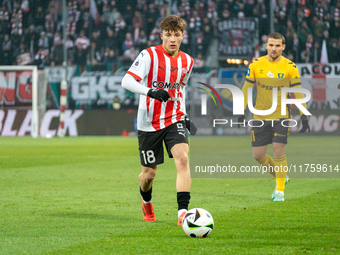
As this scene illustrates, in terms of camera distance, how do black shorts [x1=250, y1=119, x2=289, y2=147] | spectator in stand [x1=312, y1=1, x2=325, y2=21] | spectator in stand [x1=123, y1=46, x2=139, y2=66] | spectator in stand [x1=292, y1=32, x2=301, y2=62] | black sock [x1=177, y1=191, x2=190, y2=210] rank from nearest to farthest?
black sock [x1=177, y1=191, x2=190, y2=210], black shorts [x1=250, y1=119, x2=289, y2=147], spectator in stand [x1=292, y1=32, x2=301, y2=62], spectator in stand [x1=312, y1=1, x2=325, y2=21], spectator in stand [x1=123, y1=46, x2=139, y2=66]

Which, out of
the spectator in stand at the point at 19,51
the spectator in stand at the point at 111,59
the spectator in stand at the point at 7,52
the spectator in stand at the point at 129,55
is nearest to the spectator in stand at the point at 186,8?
the spectator in stand at the point at 129,55

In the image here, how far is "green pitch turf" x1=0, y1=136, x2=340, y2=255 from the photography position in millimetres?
4035

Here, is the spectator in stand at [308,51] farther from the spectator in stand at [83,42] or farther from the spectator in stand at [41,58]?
the spectator in stand at [41,58]

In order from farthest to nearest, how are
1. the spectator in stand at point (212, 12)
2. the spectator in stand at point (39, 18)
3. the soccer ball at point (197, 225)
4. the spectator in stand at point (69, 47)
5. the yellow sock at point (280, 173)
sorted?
1. the spectator in stand at point (39, 18)
2. the spectator in stand at point (69, 47)
3. the spectator in stand at point (212, 12)
4. the yellow sock at point (280, 173)
5. the soccer ball at point (197, 225)

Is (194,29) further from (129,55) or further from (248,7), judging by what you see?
(129,55)

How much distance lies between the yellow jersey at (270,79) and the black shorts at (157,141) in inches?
85.7

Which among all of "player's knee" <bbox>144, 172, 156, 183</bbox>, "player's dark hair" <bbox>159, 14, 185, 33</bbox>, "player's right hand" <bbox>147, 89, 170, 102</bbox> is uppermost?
"player's dark hair" <bbox>159, 14, 185, 33</bbox>

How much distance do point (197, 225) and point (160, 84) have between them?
1.37m

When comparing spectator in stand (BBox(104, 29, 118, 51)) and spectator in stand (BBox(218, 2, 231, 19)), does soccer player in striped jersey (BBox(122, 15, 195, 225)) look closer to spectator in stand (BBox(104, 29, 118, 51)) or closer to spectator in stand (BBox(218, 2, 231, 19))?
spectator in stand (BBox(104, 29, 118, 51))

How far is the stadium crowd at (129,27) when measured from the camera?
952 inches

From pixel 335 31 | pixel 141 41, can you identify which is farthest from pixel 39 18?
pixel 335 31

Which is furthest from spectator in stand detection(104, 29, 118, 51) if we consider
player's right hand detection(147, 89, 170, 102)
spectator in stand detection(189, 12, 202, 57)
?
player's right hand detection(147, 89, 170, 102)

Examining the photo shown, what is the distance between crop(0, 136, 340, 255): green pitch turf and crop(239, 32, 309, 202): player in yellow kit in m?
0.51

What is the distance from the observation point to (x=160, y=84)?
506 centimetres
